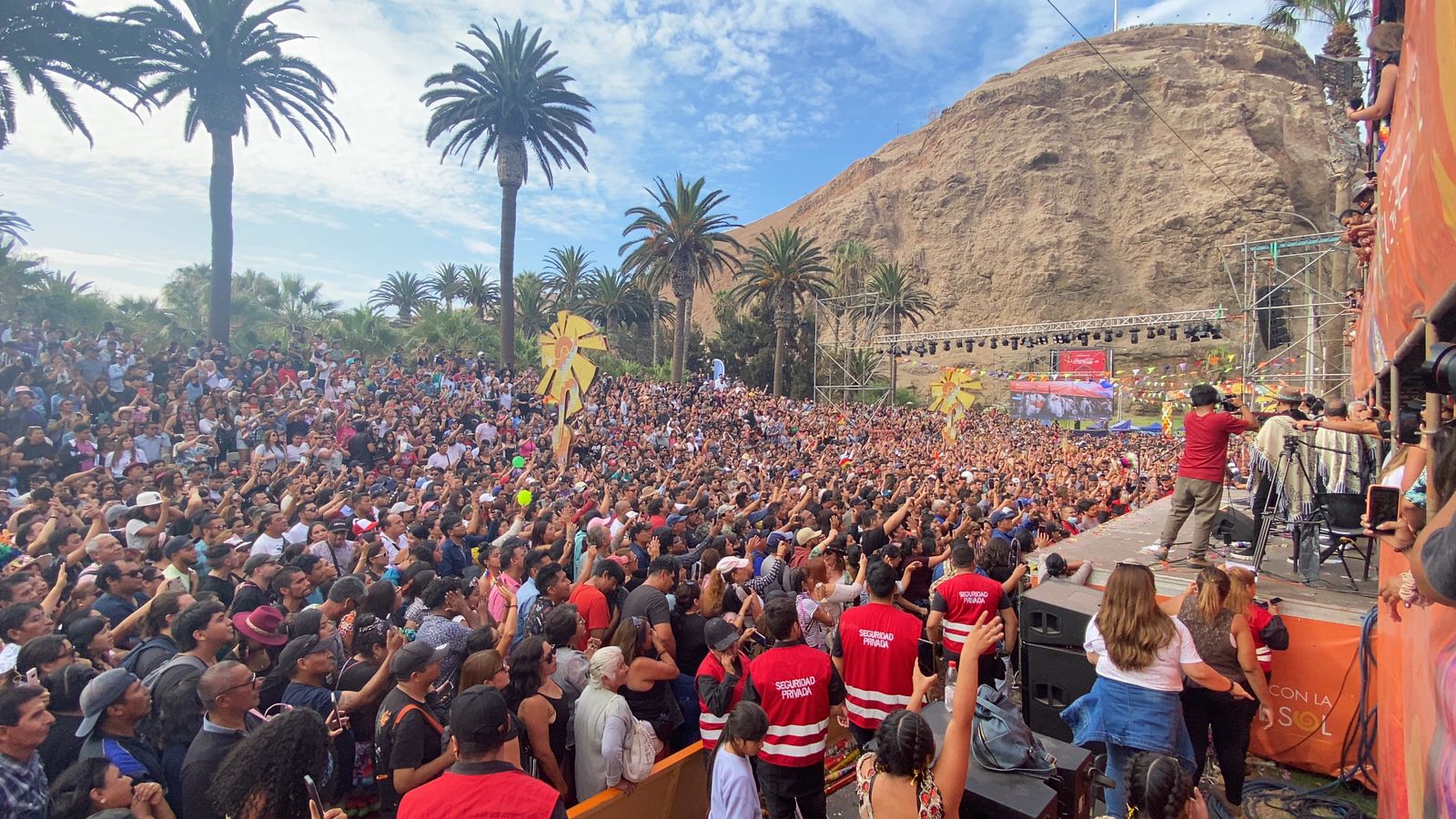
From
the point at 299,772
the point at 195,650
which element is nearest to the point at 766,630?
the point at 299,772

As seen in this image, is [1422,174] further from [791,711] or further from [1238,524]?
[1238,524]

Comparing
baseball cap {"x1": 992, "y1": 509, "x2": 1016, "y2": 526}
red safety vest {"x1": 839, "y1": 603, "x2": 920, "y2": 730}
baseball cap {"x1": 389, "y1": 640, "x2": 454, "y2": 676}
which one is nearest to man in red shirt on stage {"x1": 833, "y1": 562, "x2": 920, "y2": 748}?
red safety vest {"x1": 839, "y1": 603, "x2": 920, "y2": 730}

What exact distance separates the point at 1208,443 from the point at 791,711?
188 inches

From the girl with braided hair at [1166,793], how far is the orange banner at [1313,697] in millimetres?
3551

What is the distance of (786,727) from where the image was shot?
3643mm

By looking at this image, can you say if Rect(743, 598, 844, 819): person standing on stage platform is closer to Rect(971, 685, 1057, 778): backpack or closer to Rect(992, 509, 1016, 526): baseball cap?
Rect(971, 685, 1057, 778): backpack

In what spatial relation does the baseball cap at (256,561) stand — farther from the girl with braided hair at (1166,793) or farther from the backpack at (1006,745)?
the girl with braided hair at (1166,793)

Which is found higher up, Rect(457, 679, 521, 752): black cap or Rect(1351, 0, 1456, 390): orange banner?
Rect(1351, 0, 1456, 390): orange banner

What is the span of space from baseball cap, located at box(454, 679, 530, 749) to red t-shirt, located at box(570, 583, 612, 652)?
224cm

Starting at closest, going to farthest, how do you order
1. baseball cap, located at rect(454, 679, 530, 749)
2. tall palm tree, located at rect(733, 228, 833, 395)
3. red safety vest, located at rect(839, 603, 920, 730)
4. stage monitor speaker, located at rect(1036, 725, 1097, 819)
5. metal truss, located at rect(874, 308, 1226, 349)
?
baseball cap, located at rect(454, 679, 530, 749) < stage monitor speaker, located at rect(1036, 725, 1097, 819) < red safety vest, located at rect(839, 603, 920, 730) < metal truss, located at rect(874, 308, 1226, 349) < tall palm tree, located at rect(733, 228, 833, 395)

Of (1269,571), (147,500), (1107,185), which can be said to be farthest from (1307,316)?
(1107,185)

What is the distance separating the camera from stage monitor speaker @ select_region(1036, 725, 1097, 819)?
317cm

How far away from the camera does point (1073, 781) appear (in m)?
3.18

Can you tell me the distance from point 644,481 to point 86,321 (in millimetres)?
20946
